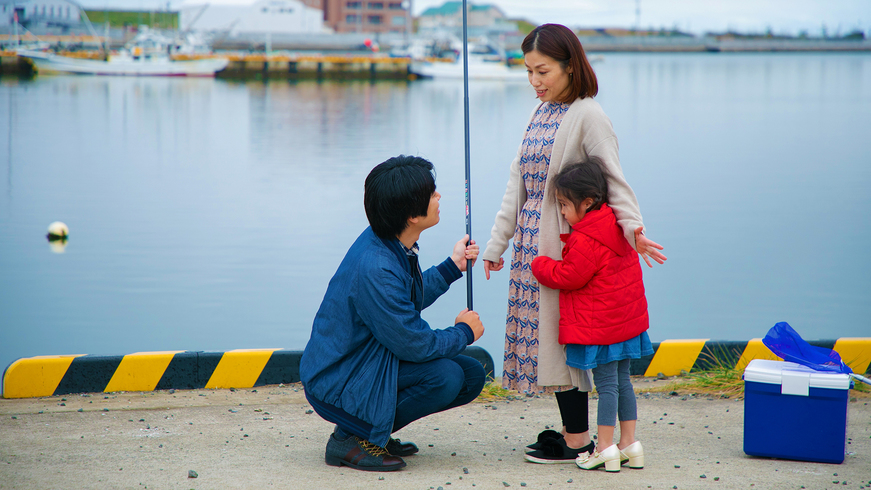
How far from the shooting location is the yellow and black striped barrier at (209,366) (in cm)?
312

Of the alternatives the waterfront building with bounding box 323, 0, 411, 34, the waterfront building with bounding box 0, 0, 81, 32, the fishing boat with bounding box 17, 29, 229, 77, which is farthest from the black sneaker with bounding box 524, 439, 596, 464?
the waterfront building with bounding box 323, 0, 411, 34

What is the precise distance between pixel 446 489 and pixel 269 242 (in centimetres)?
616

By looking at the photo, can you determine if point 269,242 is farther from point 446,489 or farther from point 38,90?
point 38,90

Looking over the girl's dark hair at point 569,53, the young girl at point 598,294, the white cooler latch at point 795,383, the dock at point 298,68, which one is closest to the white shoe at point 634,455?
the young girl at point 598,294

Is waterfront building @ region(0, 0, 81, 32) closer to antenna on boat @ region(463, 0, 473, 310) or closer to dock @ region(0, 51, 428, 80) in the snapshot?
dock @ region(0, 51, 428, 80)

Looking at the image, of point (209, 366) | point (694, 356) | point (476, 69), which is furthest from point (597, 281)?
point (476, 69)

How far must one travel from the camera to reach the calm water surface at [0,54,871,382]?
226 inches

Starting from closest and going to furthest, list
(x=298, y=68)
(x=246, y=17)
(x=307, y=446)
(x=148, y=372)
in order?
(x=307, y=446)
(x=148, y=372)
(x=298, y=68)
(x=246, y=17)

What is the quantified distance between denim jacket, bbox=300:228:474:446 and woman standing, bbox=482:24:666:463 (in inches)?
10.6

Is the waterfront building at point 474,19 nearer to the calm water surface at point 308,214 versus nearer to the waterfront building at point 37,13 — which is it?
the waterfront building at point 37,13

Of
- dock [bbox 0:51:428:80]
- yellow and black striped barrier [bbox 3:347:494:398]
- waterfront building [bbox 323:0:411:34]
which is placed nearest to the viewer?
yellow and black striped barrier [bbox 3:347:494:398]

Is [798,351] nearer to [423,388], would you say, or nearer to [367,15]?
[423,388]

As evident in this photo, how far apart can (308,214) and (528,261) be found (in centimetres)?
728

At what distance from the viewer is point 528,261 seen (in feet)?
8.00
